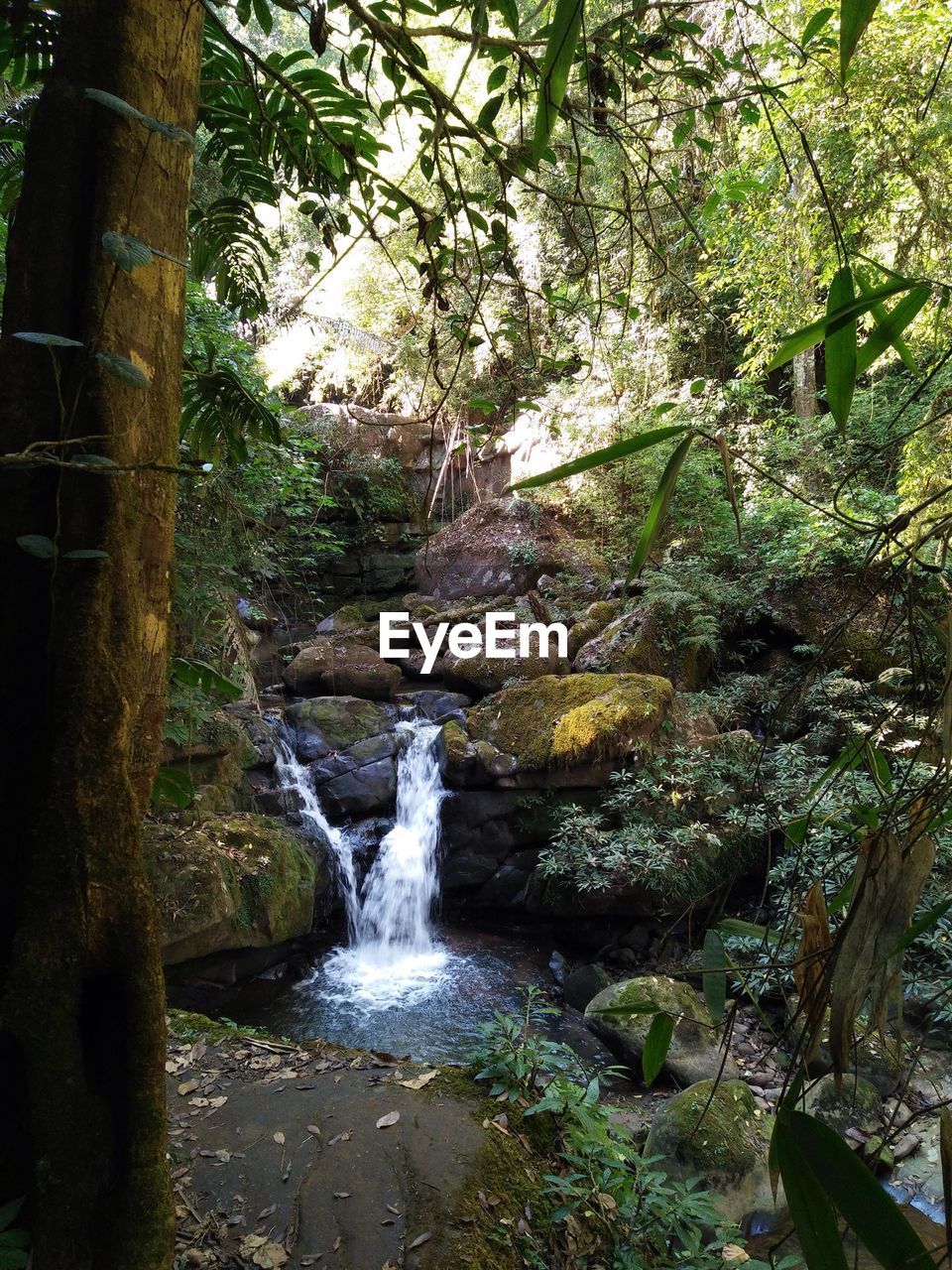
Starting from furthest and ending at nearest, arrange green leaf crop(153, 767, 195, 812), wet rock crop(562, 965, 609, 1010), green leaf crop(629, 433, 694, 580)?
1. wet rock crop(562, 965, 609, 1010)
2. green leaf crop(153, 767, 195, 812)
3. green leaf crop(629, 433, 694, 580)

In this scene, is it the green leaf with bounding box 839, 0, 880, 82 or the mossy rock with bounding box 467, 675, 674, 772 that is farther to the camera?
the mossy rock with bounding box 467, 675, 674, 772

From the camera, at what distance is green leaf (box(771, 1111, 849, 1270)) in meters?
0.62

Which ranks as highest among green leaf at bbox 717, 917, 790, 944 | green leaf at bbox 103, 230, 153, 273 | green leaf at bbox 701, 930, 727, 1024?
green leaf at bbox 103, 230, 153, 273

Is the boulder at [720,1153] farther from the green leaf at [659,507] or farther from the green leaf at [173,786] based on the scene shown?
the green leaf at [659,507]

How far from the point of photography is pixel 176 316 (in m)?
1.37

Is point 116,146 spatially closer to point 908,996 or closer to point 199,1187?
point 199,1187

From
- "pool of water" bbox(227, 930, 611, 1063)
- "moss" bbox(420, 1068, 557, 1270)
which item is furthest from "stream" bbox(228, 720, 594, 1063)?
"moss" bbox(420, 1068, 557, 1270)

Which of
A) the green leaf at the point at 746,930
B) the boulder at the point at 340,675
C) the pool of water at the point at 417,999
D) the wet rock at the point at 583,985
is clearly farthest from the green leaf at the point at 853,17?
the boulder at the point at 340,675

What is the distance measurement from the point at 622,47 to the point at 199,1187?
335 centimetres

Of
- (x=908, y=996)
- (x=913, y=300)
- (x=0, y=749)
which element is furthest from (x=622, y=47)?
(x=908, y=996)

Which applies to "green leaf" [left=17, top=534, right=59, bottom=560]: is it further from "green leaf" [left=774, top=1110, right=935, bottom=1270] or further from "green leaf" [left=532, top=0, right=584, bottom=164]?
"green leaf" [left=774, top=1110, right=935, bottom=1270]

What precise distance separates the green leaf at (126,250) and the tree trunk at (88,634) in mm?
99

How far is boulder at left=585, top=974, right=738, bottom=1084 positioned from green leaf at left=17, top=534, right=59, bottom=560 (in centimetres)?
412

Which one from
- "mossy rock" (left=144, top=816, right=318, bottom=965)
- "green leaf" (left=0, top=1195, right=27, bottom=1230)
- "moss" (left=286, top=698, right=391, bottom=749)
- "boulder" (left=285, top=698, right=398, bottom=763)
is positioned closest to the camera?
"green leaf" (left=0, top=1195, right=27, bottom=1230)
